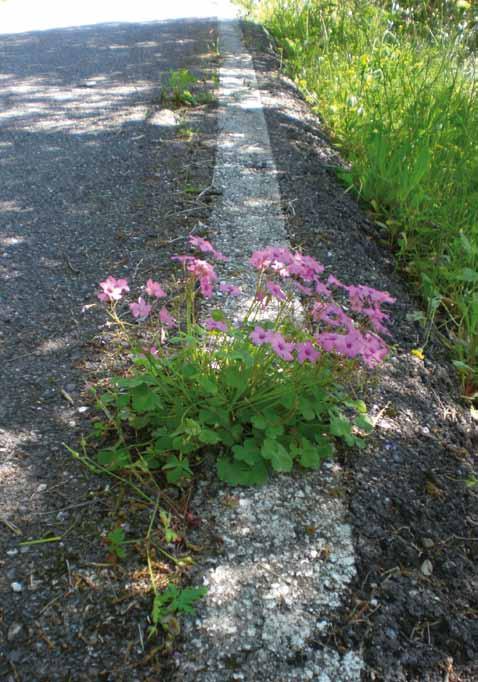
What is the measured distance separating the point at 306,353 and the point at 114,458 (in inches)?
22.5

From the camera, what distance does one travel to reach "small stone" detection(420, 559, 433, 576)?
1.45 m

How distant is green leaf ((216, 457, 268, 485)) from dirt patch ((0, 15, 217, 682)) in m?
0.22

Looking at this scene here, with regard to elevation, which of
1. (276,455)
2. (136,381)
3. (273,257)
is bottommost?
(276,455)

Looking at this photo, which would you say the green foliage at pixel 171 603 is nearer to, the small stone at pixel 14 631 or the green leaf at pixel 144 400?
the small stone at pixel 14 631

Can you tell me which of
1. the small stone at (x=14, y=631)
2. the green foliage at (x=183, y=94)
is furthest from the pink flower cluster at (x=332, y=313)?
the green foliage at (x=183, y=94)

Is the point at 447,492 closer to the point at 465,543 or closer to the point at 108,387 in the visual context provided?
the point at 465,543

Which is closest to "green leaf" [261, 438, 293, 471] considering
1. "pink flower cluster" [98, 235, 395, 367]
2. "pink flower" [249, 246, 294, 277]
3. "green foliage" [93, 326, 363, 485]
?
"green foliage" [93, 326, 363, 485]

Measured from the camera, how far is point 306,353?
151 cm

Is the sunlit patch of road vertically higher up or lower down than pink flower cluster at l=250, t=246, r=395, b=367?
higher up

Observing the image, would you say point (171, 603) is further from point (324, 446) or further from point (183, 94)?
point (183, 94)

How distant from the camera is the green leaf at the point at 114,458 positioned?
1.58 metres

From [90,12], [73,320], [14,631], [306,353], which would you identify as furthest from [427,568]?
[90,12]

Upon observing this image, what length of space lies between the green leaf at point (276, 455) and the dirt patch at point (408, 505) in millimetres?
204

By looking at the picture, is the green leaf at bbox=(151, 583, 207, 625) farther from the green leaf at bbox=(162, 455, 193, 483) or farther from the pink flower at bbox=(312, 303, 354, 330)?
the pink flower at bbox=(312, 303, 354, 330)
